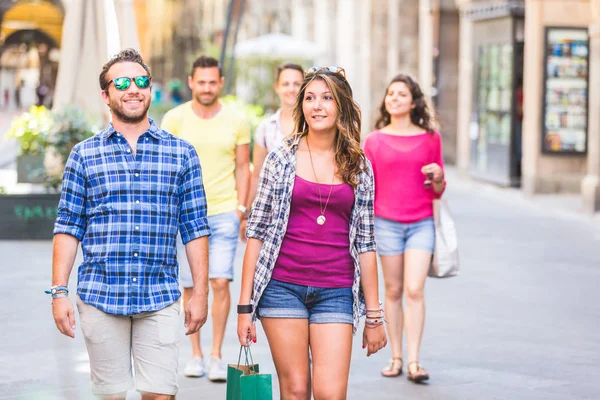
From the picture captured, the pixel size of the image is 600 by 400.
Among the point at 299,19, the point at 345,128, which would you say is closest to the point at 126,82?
the point at 345,128

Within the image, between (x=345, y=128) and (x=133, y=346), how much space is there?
1224 mm

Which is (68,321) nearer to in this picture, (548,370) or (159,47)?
(548,370)

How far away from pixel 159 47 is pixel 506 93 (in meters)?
53.5

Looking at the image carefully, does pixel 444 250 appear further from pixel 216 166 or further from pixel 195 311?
pixel 195 311

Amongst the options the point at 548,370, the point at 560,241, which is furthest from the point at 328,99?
the point at 560,241

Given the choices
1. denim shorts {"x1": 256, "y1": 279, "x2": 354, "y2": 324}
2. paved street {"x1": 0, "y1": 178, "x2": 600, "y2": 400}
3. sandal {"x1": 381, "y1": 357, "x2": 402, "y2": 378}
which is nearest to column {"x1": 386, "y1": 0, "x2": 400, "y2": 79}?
paved street {"x1": 0, "y1": 178, "x2": 600, "y2": 400}

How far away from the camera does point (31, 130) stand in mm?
13727

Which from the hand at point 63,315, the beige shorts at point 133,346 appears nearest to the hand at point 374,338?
the beige shorts at point 133,346

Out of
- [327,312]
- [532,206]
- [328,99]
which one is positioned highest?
[328,99]

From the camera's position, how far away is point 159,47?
7169 centimetres

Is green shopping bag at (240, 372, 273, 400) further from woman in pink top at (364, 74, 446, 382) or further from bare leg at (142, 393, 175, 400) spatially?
woman in pink top at (364, 74, 446, 382)

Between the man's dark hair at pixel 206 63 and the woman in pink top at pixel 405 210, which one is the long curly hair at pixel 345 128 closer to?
the woman in pink top at pixel 405 210

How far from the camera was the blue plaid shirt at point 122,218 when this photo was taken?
170 inches

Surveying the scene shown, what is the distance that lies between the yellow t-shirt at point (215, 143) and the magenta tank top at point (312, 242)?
241 centimetres
